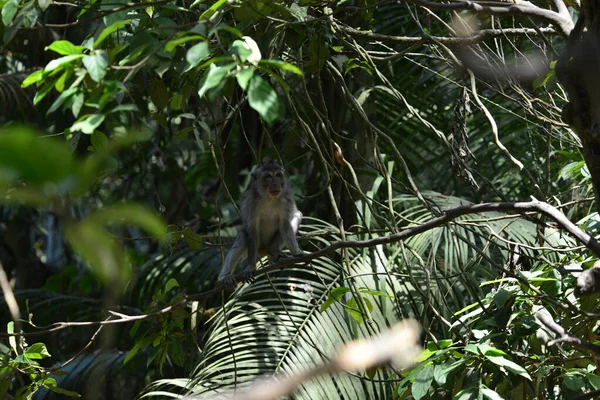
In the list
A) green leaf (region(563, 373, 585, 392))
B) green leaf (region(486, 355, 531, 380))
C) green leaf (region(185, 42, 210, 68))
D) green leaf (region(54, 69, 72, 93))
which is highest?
green leaf (region(54, 69, 72, 93))

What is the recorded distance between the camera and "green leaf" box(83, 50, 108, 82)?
2260mm

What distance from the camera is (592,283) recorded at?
2.53 meters

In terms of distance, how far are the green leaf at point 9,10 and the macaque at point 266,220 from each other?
3402 millimetres

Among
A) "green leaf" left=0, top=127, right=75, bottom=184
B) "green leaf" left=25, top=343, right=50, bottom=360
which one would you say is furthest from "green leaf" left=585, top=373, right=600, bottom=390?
"green leaf" left=0, top=127, right=75, bottom=184

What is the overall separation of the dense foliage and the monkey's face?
1.36 feet

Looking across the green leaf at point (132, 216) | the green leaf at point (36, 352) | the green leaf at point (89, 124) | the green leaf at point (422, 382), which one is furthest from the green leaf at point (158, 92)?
the green leaf at point (132, 216)

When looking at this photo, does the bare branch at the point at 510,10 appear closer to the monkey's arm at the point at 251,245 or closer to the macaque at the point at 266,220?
the macaque at the point at 266,220

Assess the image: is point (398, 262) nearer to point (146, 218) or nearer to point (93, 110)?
point (93, 110)

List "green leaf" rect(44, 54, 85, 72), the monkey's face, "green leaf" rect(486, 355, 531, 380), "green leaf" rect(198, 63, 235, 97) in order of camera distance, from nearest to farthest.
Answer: "green leaf" rect(198, 63, 235, 97) → "green leaf" rect(44, 54, 85, 72) → "green leaf" rect(486, 355, 531, 380) → the monkey's face

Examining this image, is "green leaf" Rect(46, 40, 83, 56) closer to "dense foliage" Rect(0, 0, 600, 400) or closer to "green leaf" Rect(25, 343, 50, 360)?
"dense foliage" Rect(0, 0, 600, 400)

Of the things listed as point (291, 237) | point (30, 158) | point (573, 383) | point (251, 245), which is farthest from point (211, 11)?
point (251, 245)

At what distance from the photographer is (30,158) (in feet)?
2.23

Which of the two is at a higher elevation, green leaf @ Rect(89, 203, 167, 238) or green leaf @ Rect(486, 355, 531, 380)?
green leaf @ Rect(89, 203, 167, 238)

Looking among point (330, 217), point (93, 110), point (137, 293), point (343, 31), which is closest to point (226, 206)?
point (137, 293)
